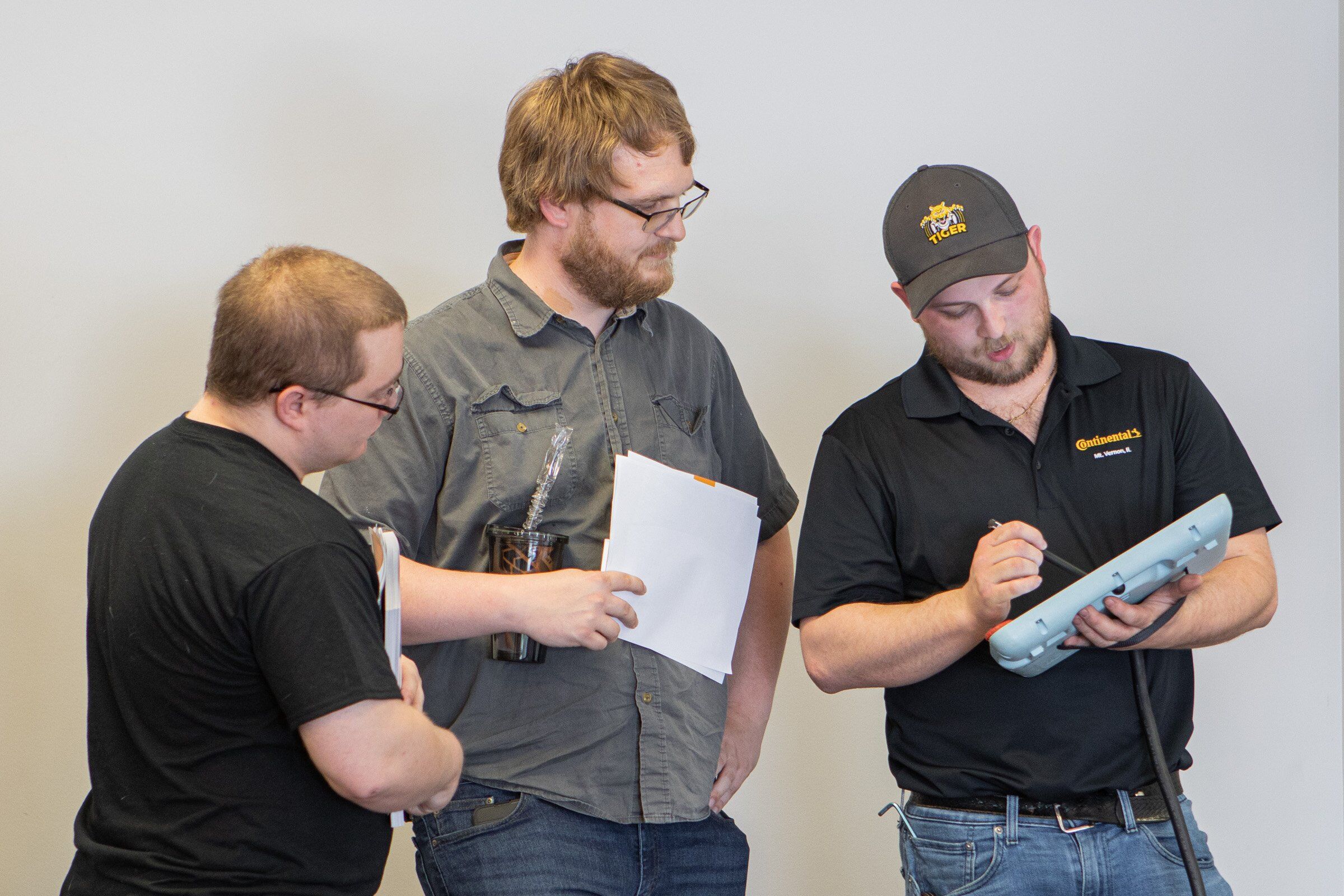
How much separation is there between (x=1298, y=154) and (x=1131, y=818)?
1.65 metres

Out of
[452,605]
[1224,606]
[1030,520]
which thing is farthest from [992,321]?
[452,605]

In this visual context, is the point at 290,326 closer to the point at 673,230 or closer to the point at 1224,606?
the point at 673,230

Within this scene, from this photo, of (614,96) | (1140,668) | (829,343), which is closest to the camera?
(1140,668)

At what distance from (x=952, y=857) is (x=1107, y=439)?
0.63m

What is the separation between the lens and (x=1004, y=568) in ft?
4.75

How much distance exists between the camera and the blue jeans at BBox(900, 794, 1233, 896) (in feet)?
5.13

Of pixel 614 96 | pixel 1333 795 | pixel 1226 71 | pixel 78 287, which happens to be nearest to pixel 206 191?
pixel 78 287

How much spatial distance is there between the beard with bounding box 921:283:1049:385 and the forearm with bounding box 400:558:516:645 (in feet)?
2.50

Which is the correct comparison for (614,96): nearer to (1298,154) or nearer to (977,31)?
(977,31)

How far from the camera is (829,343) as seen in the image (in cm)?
244

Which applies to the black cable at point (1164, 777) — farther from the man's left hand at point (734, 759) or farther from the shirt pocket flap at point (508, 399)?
the shirt pocket flap at point (508, 399)

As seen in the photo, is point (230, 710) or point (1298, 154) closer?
point (230, 710)

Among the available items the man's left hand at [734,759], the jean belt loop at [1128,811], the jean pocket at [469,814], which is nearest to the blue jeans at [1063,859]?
the jean belt loop at [1128,811]

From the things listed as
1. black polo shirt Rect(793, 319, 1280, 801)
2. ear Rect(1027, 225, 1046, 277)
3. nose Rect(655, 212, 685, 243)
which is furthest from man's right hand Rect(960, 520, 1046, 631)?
nose Rect(655, 212, 685, 243)
